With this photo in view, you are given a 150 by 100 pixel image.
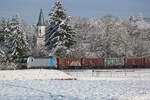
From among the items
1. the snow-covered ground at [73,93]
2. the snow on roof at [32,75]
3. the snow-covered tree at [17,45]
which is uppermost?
the snow-covered tree at [17,45]

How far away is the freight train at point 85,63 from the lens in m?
48.4

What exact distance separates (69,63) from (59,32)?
8074 mm

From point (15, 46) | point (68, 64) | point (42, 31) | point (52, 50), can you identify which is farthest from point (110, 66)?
point (42, 31)

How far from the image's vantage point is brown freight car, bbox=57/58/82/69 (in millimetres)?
48094

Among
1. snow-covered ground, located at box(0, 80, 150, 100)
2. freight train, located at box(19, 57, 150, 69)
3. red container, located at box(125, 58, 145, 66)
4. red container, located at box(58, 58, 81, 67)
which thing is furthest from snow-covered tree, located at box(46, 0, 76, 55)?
snow-covered ground, located at box(0, 80, 150, 100)

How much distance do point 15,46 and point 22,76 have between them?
765 inches

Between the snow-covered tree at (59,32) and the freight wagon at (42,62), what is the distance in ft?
13.0

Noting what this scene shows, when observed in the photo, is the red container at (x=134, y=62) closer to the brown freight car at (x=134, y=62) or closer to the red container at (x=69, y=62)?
the brown freight car at (x=134, y=62)

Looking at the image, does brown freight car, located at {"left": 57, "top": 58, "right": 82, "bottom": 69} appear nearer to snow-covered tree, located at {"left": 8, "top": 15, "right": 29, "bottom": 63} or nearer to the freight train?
the freight train

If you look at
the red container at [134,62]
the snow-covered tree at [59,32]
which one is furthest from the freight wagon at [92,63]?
the snow-covered tree at [59,32]

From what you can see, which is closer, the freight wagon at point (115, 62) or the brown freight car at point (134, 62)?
the brown freight car at point (134, 62)

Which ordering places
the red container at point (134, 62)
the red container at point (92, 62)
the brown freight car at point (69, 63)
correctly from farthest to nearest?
the red container at point (134, 62) < the red container at point (92, 62) < the brown freight car at point (69, 63)

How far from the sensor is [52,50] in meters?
53.5

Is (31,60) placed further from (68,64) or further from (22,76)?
(22,76)
